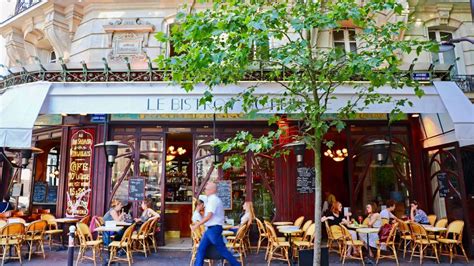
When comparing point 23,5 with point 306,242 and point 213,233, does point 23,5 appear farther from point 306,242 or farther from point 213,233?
point 306,242

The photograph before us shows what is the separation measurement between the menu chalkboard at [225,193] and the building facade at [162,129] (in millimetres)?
41

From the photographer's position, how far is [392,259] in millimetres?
8008

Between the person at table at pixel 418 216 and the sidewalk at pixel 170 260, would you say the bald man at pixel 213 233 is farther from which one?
the person at table at pixel 418 216

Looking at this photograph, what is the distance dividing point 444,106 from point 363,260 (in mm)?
3920

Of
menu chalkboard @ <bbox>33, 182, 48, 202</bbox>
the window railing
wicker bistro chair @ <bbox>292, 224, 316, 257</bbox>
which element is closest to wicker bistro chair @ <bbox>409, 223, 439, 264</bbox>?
wicker bistro chair @ <bbox>292, 224, 316, 257</bbox>

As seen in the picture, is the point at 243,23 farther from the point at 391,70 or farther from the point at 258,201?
the point at 258,201

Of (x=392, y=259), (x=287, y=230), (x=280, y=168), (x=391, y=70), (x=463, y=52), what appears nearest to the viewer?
(x=391, y=70)

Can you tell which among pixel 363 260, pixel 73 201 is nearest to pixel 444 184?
pixel 363 260

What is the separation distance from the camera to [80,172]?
31.8 ft

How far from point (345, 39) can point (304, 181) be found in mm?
4646

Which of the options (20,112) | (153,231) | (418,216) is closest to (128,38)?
(20,112)

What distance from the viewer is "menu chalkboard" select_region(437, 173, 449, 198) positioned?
8.95 meters

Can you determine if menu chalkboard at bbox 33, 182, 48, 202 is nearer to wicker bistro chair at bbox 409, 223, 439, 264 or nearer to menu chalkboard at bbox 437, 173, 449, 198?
wicker bistro chair at bbox 409, 223, 439, 264

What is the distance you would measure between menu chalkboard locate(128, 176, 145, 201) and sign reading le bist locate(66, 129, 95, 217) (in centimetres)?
117
